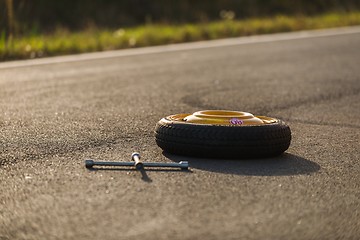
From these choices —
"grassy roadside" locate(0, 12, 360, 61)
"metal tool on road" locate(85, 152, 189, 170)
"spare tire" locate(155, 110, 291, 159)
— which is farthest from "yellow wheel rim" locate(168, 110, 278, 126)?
"grassy roadside" locate(0, 12, 360, 61)

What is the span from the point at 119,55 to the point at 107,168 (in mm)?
8219

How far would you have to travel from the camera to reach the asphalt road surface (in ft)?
12.0

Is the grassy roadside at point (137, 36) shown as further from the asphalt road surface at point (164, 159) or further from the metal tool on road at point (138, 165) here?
the metal tool on road at point (138, 165)

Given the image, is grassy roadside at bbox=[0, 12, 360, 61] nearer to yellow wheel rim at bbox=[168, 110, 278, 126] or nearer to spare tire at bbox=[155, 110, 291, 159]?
yellow wheel rim at bbox=[168, 110, 278, 126]

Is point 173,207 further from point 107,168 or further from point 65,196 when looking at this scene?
point 107,168

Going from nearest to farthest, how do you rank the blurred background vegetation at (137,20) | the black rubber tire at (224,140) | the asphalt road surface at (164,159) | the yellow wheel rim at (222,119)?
the asphalt road surface at (164,159) → the black rubber tire at (224,140) → the yellow wheel rim at (222,119) → the blurred background vegetation at (137,20)

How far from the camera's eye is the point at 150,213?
A: 12.4 feet

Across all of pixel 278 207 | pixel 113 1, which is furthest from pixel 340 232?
pixel 113 1

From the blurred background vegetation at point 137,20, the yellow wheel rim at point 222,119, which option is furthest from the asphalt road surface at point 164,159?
the blurred background vegetation at point 137,20

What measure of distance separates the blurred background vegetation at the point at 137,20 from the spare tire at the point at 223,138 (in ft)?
24.9

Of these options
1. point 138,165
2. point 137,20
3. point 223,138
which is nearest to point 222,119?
point 223,138

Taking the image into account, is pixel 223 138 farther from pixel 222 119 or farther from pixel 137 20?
pixel 137 20

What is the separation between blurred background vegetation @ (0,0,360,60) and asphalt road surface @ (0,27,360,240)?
288 cm

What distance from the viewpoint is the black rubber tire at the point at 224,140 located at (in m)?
5.00
